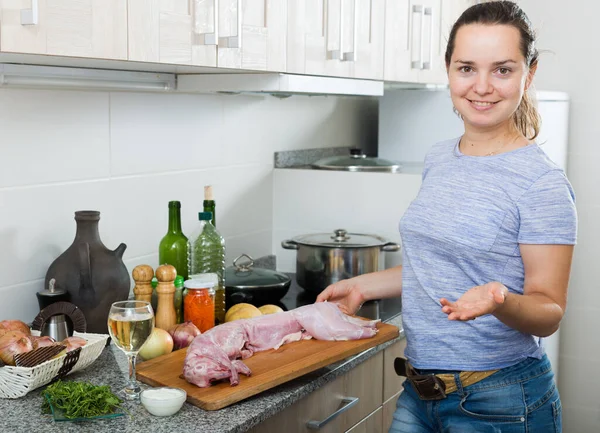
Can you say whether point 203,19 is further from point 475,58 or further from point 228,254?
point 228,254

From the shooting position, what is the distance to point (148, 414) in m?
1.48

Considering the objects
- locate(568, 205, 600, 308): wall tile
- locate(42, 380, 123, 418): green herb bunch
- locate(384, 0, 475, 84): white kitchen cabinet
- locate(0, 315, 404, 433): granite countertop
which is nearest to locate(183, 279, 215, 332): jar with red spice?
locate(0, 315, 404, 433): granite countertop

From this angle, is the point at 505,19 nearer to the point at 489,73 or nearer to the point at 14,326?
the point at 489,73

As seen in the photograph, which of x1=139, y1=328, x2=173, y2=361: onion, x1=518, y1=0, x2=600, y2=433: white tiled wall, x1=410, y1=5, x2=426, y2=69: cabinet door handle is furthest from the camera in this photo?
x1=518, y1=0, x2=600, y2=433: white tiled wall

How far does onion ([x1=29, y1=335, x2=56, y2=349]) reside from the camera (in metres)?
1.58

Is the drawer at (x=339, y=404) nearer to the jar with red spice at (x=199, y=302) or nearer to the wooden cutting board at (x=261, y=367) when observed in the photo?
the wooden cutting board at (x=261, y=367)

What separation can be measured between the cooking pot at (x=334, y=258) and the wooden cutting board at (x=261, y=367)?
501 millimetres

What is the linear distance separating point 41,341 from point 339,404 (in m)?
0.68

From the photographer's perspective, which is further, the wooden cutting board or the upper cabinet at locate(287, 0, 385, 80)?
the upper cabinet at locate(287, 0, 385, 80)

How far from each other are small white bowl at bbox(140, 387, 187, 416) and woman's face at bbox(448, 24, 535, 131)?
76 cm

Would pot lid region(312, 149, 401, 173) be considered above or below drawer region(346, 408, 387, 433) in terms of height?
above

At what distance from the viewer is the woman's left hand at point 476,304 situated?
1289 mm

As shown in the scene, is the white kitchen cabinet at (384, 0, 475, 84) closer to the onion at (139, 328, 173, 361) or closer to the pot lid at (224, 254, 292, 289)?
the pot lid at (224, 254, 292, 289)

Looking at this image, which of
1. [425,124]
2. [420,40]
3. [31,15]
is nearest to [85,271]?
[31,15]
